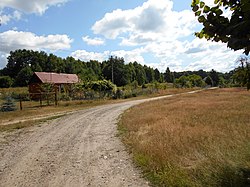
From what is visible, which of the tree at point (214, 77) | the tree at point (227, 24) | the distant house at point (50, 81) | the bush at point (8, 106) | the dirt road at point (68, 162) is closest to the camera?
the tree at point (227, 24)

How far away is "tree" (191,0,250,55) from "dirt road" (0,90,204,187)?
10.7 ft

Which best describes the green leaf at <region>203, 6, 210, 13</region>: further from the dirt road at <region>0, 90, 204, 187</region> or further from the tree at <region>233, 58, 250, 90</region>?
the dirt road at <region>0, 90, 204, 187</region>

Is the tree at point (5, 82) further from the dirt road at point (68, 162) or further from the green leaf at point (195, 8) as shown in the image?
the green leaf at point (195, 8)

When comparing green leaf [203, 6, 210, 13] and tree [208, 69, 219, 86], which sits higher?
green leaf [203, 6, 210, 13]

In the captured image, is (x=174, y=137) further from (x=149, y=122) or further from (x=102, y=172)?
(x=149, y=122)

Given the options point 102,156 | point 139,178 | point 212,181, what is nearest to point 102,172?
point 139,178

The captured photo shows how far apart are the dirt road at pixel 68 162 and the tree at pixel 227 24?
3273 millimetres

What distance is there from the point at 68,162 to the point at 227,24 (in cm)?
547

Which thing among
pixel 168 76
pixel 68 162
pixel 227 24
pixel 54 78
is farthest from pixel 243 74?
pixel 168 76

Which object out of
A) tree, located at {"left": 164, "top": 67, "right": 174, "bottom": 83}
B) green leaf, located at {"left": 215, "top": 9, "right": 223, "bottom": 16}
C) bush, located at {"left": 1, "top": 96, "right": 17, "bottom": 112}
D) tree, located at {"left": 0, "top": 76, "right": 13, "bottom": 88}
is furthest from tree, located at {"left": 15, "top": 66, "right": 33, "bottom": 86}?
green leaf, located at {"left": 215, "top": 9, "right": 223, "bottom": 16}

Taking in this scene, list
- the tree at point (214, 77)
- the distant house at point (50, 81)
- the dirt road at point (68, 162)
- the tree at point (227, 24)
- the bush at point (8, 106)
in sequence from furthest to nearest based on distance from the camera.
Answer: the tree at point (214, 77) < the distant house at point (50, 81) < the bush at point (8, 106) < the dirt road at point (68, 162) < the tree at point (227, 24)

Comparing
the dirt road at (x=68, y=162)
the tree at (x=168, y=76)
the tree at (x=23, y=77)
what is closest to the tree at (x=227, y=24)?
the dirt road at (x=68, y=162)

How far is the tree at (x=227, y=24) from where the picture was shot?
468cm

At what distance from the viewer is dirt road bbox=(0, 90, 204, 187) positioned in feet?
21.5
